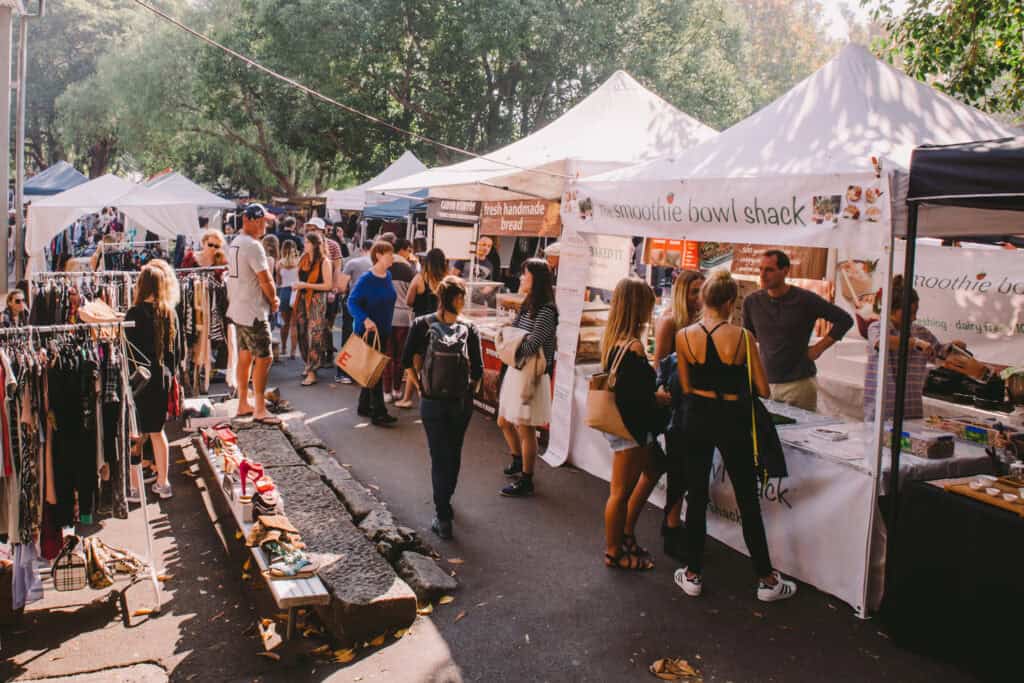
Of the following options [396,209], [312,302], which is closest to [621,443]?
[312,302]

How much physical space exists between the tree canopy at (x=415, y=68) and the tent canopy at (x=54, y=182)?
626 cm

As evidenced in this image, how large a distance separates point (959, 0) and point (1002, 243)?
2791 mm

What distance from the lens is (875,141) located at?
4883 millimetres

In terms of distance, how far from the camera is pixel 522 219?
9.29m

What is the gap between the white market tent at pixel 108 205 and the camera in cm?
1402

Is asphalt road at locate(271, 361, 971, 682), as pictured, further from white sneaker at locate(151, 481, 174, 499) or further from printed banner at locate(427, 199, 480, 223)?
printed banner at locate(427, 199, 480, 223)

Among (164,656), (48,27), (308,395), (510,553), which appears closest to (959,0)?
(510,553)

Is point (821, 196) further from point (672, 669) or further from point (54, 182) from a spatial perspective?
point (54, 182)

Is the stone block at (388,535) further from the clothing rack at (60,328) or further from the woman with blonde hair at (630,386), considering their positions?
the clothing rack at (60,328)

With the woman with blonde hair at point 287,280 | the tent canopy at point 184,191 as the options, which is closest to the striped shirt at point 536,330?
the woman with blonde hair at point 287,280

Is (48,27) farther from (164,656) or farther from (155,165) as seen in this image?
(164,656)

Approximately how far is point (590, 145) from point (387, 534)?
5000 millimetres

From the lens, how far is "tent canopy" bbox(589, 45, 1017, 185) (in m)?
4.94

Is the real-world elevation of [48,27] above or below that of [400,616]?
above
